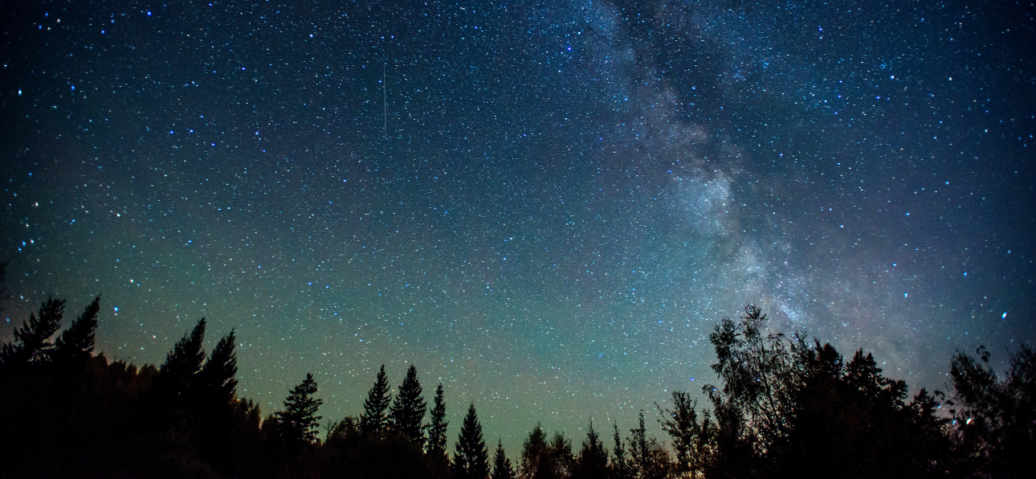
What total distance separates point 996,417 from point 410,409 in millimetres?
52326

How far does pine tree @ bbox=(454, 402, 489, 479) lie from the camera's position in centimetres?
5081

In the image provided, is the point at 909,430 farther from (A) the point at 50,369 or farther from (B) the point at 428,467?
(A) the point at 50,369

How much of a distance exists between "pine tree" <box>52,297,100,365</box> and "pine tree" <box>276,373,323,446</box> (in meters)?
19.2

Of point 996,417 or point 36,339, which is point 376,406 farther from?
point 996,417

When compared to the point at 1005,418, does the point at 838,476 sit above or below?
below

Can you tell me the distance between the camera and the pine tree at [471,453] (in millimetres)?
50812

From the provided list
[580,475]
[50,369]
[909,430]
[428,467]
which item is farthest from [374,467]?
[50,369]

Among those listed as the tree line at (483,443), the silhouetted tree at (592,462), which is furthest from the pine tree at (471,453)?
the silhouetted tree at (592,462)

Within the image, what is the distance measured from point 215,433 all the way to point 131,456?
1006 centimetres

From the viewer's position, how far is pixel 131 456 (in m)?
27.8

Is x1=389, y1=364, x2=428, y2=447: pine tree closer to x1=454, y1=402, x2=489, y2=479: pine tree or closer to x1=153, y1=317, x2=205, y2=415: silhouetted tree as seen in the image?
x1=454, y1=402, x2=489, y2=479: pine tree

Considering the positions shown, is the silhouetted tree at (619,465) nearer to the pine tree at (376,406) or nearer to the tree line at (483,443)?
the tree line at (483,443)

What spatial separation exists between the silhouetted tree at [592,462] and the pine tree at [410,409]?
21469 mm

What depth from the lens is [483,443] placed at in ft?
178
